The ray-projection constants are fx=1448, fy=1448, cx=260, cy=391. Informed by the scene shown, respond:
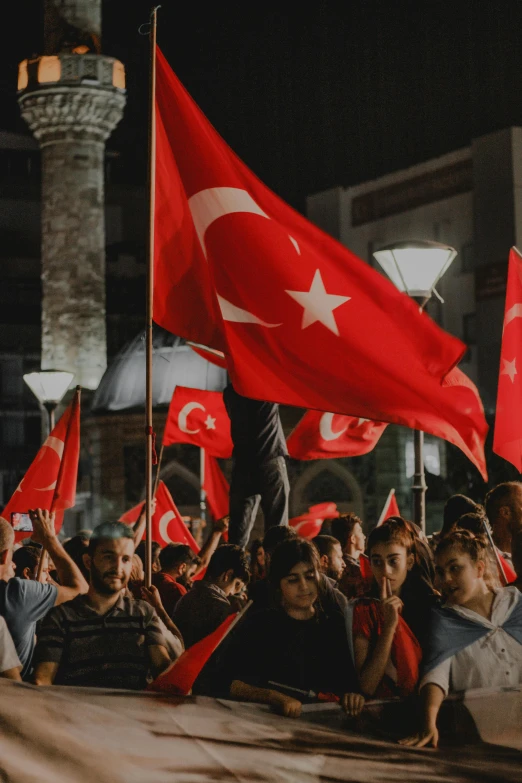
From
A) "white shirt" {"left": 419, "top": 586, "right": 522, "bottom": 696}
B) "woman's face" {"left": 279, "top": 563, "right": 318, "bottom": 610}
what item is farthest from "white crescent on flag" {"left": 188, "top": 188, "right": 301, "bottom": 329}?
"white shirt" {"left": 419, "top": 586, "right": 522, "bottom": 696}

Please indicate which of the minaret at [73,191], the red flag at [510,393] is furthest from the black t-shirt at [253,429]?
the minaret at [73,191]

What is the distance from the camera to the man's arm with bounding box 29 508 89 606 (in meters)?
5.77

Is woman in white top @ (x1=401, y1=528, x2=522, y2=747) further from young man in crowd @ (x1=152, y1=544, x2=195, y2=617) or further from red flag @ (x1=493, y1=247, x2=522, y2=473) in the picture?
young man in crowd @ (x1=152, y1=544, x2=195, y2=617)

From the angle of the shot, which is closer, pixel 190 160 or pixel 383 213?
pixel 190 160

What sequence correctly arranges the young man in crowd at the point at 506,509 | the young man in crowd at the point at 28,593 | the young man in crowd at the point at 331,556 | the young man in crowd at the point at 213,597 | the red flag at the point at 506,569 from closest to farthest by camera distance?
the young man in crowd at the point at 28,593
the young man in crowd at the point at 213,597
the young man in crowd at the point at 506,509
the red flag at the point at 506,569
the young man in crowd at the point at 331,556

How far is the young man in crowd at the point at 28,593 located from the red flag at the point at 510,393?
3.47 meters

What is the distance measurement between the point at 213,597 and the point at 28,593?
67.7 inches

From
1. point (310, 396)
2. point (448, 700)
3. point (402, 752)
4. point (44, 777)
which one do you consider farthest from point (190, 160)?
point (44, 777)

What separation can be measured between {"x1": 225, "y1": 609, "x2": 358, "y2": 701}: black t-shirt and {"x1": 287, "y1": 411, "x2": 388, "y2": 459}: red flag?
244 inches

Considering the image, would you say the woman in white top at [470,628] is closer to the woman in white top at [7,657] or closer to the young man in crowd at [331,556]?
the woman in white top at [7,657]

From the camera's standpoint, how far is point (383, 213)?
4975 centimetres

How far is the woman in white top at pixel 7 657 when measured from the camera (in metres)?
5.27

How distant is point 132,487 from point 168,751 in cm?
4422

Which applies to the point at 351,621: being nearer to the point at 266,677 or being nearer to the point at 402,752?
the point at 266,677
